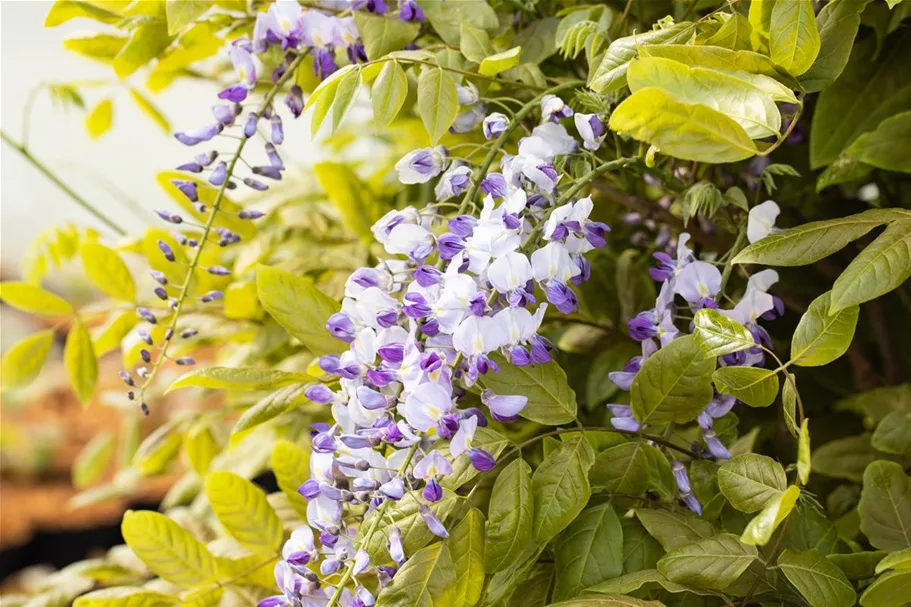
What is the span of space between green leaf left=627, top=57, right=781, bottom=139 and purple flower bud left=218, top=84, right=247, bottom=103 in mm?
212

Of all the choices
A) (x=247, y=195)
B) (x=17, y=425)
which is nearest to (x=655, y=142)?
(x=247, y=195)

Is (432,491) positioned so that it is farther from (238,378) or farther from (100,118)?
(100,118)

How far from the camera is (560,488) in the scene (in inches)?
13.0

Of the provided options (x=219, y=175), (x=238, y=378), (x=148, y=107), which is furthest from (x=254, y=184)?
(x=148, y=107)

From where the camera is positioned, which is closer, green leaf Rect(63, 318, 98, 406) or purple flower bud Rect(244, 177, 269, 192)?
purple flower bud Rect(244, 177, 269, 192)

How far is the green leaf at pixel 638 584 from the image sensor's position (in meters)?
0.31

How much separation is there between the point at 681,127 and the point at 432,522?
18 cm

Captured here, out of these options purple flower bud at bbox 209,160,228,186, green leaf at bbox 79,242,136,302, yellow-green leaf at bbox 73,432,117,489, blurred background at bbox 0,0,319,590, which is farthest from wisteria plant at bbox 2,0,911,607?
blurred background at bbox 0,0,319,590

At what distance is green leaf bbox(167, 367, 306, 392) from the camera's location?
372 mm

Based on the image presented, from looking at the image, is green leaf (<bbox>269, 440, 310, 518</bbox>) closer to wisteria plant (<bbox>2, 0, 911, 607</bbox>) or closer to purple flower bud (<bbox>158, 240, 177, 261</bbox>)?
wisteria plant (<bbox>2, 0, 911, 607</bbox>)

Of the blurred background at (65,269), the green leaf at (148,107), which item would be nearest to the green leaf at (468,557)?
the green leaf at (148,107)

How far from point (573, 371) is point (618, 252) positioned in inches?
5.9

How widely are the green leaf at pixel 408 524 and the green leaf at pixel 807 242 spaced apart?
0.16 m

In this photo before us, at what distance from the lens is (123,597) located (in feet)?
1.54
